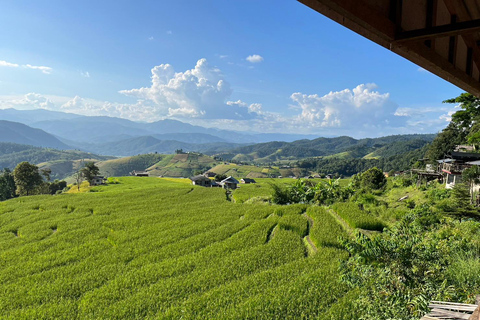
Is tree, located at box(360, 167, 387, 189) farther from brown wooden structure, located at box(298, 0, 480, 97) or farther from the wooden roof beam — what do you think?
the wooden roof beam

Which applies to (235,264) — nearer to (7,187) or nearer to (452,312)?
(452,312)

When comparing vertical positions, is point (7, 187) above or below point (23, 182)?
below

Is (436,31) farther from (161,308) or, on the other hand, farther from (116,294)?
(116,294)

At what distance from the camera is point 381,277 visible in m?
5.86

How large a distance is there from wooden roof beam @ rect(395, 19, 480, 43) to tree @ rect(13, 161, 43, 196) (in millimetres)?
59195

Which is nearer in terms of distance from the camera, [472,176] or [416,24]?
[416,24]

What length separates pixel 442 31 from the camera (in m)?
2.46

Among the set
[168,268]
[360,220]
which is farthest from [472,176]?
[168,268]

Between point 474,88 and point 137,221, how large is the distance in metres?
17.6

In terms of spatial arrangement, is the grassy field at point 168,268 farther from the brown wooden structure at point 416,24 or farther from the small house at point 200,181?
the small house at point 200,181

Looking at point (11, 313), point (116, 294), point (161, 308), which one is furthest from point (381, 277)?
point (11, 313)

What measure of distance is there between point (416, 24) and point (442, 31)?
431mm

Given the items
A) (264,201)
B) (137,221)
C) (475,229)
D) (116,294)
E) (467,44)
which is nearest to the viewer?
(467,44)

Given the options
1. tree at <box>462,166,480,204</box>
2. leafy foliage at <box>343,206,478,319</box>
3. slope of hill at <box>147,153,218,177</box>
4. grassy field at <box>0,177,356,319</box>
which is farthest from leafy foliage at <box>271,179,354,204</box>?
slope of hill at <box>147,153,218,177</box>
